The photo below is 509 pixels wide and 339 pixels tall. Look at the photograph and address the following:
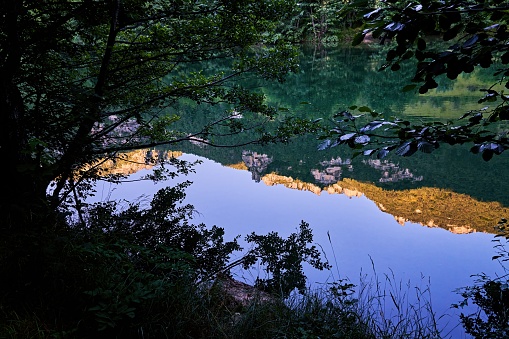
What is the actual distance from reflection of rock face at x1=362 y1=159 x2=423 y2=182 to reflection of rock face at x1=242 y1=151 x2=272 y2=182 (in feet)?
9.19

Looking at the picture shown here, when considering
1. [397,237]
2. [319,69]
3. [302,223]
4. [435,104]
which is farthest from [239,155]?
[319,69]

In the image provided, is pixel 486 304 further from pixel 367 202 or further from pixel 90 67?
pixel 90 67

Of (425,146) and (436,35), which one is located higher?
(436,35)

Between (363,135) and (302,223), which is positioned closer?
(363,135)

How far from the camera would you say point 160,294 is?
8.05 ft

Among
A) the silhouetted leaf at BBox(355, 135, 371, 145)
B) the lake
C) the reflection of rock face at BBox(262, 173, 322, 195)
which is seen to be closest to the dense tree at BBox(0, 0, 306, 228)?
the lake

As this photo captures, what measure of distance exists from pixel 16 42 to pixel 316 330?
8.78 feet

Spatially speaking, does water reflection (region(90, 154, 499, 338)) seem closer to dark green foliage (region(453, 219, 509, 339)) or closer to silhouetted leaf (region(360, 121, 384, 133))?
dark green foliage (region(453, 219, 509, 339))

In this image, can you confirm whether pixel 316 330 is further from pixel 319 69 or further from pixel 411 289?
pixel 319 69

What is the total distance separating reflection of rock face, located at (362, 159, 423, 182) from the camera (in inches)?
394

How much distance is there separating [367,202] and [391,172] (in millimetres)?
2679

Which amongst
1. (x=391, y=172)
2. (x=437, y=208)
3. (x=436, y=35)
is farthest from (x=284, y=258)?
(x=391, y=172)

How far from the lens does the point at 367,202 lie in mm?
8086

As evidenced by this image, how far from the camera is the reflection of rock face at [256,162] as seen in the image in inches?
401
